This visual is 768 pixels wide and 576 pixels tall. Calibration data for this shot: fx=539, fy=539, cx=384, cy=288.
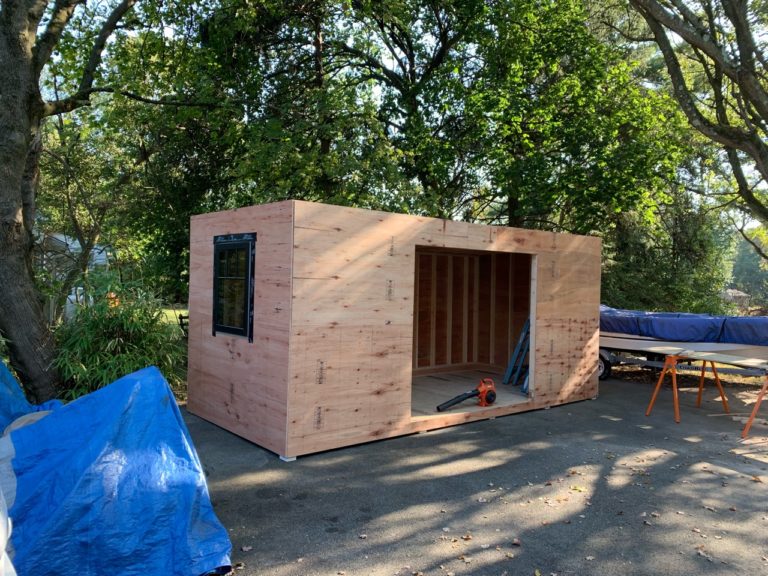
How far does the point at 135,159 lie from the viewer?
1202 centimetres

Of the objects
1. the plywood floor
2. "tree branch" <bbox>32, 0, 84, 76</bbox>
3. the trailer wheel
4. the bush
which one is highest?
"tree branch" <bbox>32, 0, 84, 76</bbox>

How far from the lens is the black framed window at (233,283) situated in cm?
601

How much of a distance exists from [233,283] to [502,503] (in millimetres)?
3825

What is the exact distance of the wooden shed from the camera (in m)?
5.47

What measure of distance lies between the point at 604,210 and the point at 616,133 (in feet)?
5.74

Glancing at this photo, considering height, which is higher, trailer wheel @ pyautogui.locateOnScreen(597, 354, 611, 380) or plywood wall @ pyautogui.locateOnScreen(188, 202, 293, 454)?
plywood wall @ pyautogui.locateOnScreen(188, 202, 293, 454)

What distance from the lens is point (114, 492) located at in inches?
121

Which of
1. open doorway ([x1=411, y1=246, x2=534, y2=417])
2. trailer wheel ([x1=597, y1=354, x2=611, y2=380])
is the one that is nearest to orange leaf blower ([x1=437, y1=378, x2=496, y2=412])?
open doorway ([x1=411, y1=246, x2=534, y2=417])

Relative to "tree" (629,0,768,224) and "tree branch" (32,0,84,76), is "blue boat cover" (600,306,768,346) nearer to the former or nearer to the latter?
"tree" (629,0,768,224)

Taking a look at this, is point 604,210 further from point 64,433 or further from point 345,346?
point 64,433

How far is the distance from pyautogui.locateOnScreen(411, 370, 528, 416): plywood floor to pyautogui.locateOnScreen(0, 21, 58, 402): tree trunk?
445cm

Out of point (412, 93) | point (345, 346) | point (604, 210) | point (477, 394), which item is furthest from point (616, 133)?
point (345, 346)

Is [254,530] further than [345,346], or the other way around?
[345,346]

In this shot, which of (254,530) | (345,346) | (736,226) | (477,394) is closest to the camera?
(254,530)
